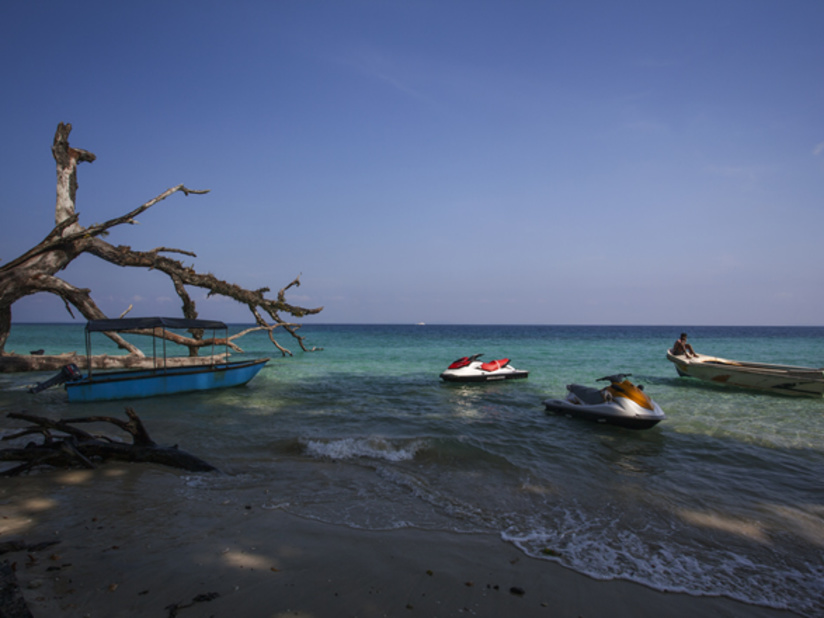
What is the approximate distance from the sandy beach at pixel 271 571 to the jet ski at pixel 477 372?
1167 centimetres

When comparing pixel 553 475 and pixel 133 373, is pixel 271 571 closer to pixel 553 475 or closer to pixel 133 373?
pixel 553 475

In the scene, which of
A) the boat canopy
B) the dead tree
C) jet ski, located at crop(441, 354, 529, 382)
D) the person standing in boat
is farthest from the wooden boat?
the person standing in boat

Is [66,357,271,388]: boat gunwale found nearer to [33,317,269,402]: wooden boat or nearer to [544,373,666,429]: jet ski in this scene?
[33,317,269,402]: wooden boat

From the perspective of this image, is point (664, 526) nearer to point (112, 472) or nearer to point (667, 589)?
point (667, 589)

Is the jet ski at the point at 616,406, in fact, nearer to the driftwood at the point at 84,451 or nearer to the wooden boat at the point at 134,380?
the driftwood at the point at 84,451

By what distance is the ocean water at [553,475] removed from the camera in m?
4.38

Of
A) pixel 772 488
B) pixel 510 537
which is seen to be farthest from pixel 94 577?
pixel 772 488

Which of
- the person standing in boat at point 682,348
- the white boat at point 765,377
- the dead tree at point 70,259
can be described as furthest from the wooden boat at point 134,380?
the person standing in boat at point 682,348

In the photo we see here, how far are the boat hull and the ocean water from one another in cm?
48

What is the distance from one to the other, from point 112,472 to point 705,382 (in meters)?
19.0

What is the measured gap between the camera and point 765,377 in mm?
14547

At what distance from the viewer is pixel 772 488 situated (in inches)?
249

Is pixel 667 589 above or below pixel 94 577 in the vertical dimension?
below

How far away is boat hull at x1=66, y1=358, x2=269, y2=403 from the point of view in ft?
41.9
